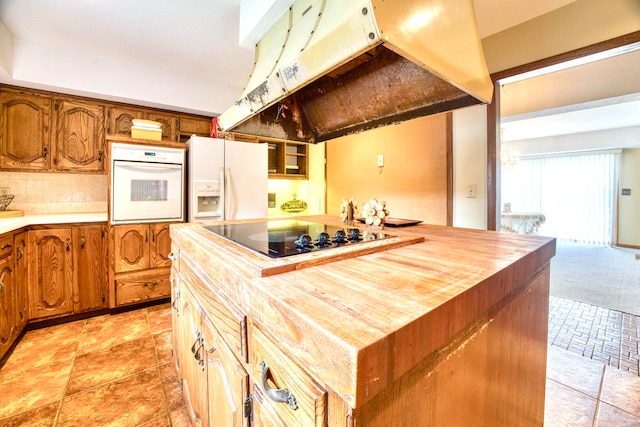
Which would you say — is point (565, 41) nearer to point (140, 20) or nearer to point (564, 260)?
point (140, 20)

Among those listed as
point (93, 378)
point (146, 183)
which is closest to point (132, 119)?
point (146, 183)

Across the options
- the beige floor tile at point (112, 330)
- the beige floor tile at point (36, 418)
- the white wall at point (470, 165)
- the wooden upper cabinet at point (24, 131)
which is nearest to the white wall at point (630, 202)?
the white wall at point (470, 165)

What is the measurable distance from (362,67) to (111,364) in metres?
2.40

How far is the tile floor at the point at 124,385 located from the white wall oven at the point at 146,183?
108cm

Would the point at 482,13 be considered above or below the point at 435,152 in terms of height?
above

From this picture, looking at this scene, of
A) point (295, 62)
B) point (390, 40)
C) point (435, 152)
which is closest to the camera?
point (390, 40)

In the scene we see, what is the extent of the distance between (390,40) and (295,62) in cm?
36

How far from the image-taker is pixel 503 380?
77cm

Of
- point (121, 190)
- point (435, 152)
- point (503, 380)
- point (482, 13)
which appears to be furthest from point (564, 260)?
point (121, 190)

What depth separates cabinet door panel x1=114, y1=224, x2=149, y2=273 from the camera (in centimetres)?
249

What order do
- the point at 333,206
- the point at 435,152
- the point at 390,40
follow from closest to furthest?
the point at 390,40 → the point at 435,152 → the point at 333,206

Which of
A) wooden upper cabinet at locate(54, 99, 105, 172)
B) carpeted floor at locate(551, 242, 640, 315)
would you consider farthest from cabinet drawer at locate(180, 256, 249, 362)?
carpeted floor at locate(551, 242, 640, 315)

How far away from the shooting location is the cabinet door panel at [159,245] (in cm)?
265

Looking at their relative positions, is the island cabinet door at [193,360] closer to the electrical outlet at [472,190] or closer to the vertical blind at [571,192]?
the electrical outlet at [472,190]
